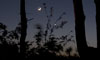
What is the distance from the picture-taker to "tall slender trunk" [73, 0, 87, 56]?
9.19 m

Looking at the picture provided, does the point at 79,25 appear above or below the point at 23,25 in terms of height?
below

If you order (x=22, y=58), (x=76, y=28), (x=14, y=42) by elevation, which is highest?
(x=76, y=28)

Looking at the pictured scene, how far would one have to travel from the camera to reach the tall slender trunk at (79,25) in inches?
362

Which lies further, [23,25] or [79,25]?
[23,25]

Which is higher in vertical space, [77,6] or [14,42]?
[77,6]

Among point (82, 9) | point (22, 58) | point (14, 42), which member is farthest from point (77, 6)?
point (14, 42)

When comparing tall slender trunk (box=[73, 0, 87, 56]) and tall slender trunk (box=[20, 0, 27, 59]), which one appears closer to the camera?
tall slender trunk (box=[73, 0, 87, 56])

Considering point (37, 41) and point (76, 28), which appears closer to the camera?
point (76, 28)

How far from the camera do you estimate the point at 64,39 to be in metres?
14.1

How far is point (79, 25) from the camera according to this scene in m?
9.38

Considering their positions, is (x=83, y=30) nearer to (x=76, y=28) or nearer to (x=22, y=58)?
(x=76, y=28)

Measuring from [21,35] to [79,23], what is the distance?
4953mm

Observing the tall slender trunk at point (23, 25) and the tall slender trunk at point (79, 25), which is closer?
the tall slender trunk at point (79, 25)

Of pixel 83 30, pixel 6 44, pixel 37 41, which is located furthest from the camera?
pixel 37 41
